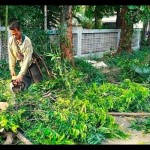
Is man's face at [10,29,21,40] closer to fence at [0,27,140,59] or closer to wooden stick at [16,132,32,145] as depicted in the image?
wooden stick at [16,132,32,145]

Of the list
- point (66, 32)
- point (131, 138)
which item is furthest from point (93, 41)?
point (131, 138)

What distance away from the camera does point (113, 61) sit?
1368cm

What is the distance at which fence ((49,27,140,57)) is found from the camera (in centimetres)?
1404

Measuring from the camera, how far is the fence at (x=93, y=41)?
14039 mm

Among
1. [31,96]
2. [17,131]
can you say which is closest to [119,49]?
[31,96]

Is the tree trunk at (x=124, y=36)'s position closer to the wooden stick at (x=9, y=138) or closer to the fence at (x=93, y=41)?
the fence at (x=93, y=41)

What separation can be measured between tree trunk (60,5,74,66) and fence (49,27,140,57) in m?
1.85

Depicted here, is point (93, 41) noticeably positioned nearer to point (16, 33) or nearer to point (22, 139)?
point (16, 33)

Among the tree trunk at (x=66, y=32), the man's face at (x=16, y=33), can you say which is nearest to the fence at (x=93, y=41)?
the tree trunk at (x=66, y=32)

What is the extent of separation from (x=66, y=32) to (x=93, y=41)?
16.8 feet

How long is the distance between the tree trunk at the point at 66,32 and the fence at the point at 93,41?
72.9 inches

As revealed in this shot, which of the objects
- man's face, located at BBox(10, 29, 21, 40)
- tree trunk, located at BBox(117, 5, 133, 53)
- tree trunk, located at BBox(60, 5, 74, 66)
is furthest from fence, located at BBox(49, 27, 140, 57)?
man's face, located at BBox(10, 29, 21, 40)
